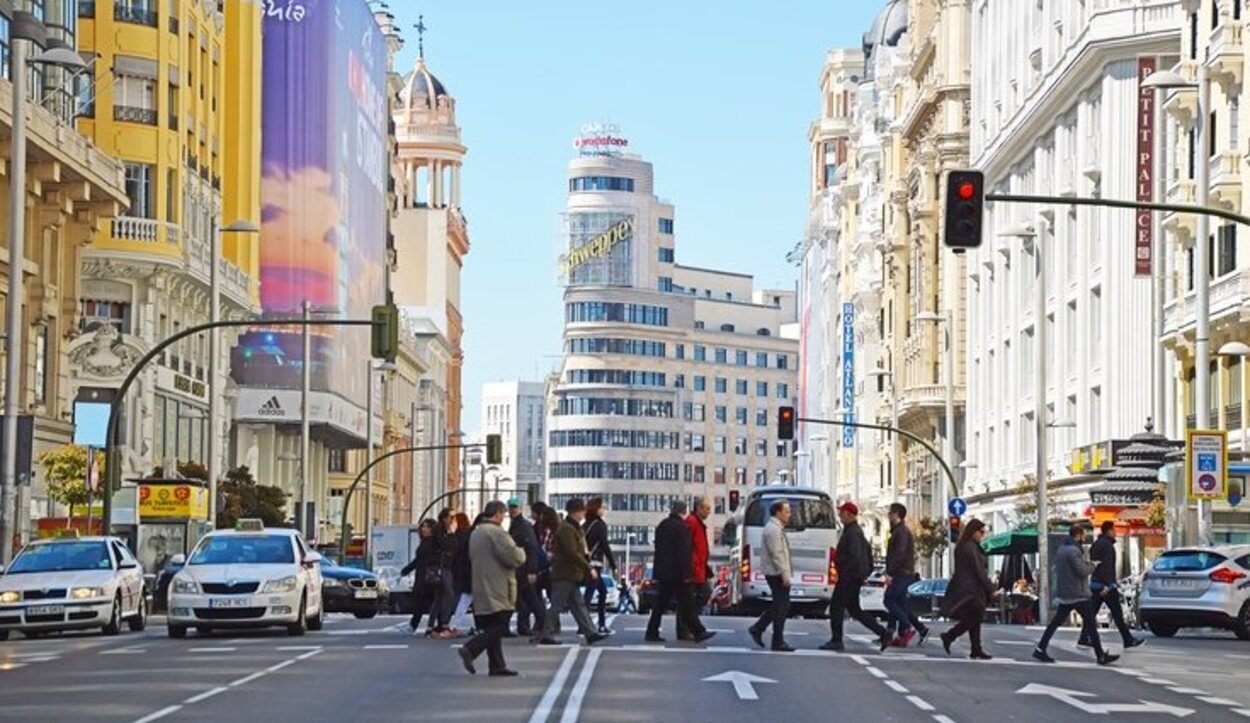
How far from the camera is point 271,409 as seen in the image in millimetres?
94938

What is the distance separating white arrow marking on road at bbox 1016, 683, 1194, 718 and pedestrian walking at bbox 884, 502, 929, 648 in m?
7.47

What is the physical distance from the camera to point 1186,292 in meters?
62.3

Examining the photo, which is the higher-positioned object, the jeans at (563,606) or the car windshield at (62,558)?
the car windshield at (62,558)

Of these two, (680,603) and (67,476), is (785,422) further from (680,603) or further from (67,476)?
(680,603)

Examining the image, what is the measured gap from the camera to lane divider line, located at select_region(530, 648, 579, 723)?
2078cm

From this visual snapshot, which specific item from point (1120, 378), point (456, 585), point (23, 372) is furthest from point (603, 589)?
point (1120, 378)

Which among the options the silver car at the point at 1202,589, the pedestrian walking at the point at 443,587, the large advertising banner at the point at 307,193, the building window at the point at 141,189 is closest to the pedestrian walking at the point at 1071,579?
the pedestrian walking at the point at 443,587

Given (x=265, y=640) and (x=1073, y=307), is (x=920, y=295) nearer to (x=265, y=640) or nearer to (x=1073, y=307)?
(x=1073, y=307)

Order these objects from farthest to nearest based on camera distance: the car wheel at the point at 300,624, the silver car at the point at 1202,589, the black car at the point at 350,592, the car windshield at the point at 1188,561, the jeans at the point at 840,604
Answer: the black car at the point at 350,592
the car windshield at the point at 1188,561
the silver car at the point at 1202,589
the car wheel at the point at 300,624
the jeans at the point at 840,604

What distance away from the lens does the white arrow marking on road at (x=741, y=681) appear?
77.8 ft

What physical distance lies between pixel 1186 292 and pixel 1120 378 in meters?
10.5

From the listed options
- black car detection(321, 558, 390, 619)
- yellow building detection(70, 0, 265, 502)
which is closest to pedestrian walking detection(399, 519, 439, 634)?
black car detection(321, 558, 390, 619)

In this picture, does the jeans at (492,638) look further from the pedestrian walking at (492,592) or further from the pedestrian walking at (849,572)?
the pedestrian walking at (849,572)

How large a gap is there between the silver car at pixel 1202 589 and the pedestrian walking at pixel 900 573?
30.1ft
